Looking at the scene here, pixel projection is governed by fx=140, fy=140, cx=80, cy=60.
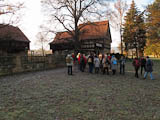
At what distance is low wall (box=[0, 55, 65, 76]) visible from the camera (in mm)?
10763

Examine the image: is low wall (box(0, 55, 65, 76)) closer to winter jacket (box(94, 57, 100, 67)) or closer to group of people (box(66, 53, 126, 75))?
group of people (box(66, 53, 126, 75))

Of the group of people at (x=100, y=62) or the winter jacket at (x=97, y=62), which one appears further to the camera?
the winter jacket at (x=97, y=62)

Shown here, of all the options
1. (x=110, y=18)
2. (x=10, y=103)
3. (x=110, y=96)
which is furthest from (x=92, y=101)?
(x=110, y=18)

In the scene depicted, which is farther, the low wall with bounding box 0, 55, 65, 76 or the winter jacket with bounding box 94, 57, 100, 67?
the winter jacket with bounding box 94, 57, 100, 67

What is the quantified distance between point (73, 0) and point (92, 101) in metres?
17.5

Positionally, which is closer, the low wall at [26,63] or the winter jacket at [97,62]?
the low wall at [26,63]

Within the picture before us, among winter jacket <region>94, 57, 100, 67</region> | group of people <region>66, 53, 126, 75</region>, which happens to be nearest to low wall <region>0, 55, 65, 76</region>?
group of people <region>66, 53, 126, 75</region>

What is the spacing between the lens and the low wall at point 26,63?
35.3 feet

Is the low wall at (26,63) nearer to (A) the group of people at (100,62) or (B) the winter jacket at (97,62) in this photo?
(A) the group of people at (100,62)

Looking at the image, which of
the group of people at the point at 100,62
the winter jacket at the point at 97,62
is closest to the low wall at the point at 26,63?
the group of people at the point at 100,62

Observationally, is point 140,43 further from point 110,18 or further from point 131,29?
point 110,18

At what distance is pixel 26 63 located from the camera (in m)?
12.7

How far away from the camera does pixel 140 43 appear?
119 feet

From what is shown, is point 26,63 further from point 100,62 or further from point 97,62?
point 100,62
